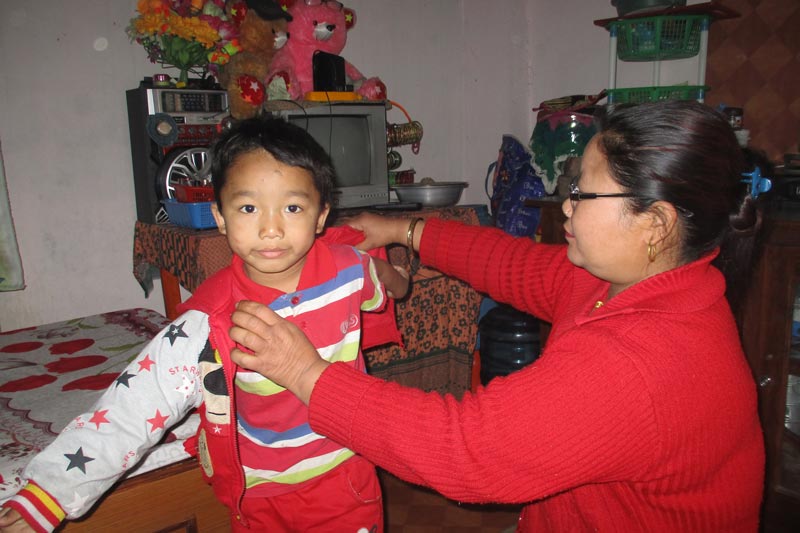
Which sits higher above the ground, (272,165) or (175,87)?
(175,87)

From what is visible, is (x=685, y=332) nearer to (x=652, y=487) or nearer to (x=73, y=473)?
(x=652, y=487)

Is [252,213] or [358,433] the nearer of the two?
[358,433]

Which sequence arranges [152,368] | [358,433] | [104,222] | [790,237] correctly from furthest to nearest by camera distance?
[104,222] → [790,237] → [152,368] → [358,433]

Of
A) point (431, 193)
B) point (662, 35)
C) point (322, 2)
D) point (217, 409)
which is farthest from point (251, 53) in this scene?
point (662, 35)

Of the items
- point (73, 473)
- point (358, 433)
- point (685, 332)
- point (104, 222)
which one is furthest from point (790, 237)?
point (104, 222)

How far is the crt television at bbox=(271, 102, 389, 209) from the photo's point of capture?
2.14 meters

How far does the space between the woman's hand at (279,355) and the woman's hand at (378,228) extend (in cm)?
53

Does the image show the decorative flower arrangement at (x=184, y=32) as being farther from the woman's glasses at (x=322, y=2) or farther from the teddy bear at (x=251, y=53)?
the woman's glasses at (x=322, y=2)

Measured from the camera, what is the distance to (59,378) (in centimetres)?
141

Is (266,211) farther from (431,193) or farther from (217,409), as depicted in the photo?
(431,193)

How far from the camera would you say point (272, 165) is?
0.96 m

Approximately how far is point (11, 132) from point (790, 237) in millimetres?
2943

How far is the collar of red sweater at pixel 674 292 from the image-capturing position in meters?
0.83

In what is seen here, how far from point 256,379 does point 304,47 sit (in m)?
1.89
